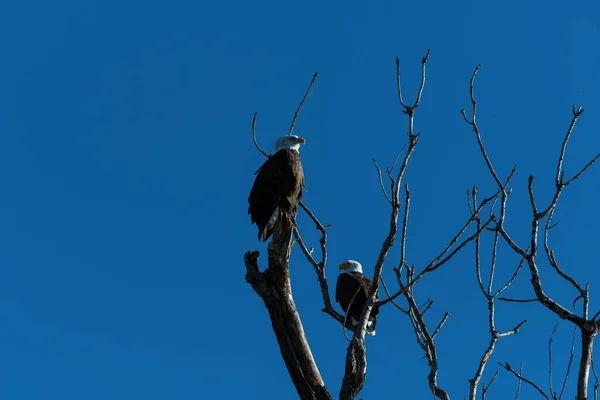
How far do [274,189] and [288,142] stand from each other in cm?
92

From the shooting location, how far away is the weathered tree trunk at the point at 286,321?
10.5 feet

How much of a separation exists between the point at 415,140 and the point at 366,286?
5.67m

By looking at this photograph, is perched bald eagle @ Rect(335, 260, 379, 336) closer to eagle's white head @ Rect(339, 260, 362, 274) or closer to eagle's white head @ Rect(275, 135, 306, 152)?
eagle's white head @ Rect(339, 260, 362, 274)

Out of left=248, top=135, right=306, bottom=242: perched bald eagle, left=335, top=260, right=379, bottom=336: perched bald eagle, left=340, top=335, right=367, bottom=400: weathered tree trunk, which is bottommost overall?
left=340, top=335, right=367, bottom=400: weathered tree trunk

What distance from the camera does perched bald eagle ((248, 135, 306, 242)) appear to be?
6.64 metres

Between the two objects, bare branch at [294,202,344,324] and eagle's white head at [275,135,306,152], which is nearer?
bare branch at [294,202,344,324]

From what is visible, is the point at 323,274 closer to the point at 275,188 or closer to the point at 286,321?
the point at 286,321

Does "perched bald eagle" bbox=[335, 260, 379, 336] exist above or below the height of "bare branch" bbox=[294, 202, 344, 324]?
above

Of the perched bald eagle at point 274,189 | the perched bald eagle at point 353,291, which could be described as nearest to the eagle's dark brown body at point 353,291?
the perched bald eagle at point 353,291

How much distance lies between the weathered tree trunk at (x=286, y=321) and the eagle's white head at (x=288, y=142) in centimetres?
385

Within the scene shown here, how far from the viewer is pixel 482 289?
4020mm

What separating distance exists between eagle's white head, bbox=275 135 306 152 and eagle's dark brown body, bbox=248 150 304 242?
0.36 meters

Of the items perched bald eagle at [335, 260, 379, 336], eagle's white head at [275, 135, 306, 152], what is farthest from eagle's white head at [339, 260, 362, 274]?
eagle's white head at [275, 135, 306, 152]

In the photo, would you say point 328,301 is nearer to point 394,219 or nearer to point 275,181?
point 394,219
